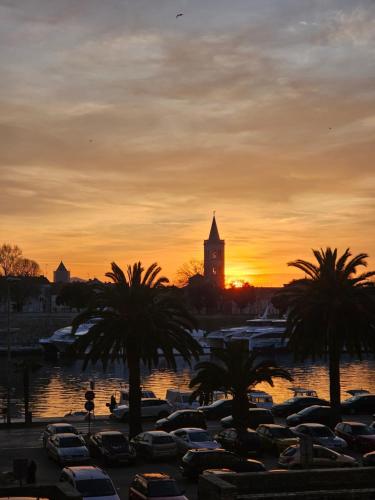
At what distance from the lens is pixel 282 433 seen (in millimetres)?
37875

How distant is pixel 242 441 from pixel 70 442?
8.22 meters

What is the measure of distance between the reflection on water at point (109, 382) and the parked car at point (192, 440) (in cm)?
3291

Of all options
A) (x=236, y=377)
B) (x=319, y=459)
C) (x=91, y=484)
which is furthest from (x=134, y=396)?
(x=91, y=484)

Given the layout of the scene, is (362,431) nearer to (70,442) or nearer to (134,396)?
(134,396)

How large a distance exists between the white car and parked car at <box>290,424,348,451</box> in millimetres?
13318

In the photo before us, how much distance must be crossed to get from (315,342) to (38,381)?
60566 millimetres

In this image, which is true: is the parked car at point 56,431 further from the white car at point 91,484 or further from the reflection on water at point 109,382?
the reflection on water at point 109,382

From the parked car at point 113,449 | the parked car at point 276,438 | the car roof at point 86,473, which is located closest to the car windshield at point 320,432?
the parked car at point 276,438

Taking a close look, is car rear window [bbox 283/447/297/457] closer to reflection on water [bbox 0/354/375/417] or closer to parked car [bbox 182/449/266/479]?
parked car [bbox 182/449/266/479]

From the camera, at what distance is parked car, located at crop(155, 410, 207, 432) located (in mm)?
43844

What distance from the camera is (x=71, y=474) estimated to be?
26812mm

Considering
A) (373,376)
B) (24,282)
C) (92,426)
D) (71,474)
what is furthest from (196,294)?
(71,474)

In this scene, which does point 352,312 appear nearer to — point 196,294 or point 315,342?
point 315,342

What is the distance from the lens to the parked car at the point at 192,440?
3585 cm
